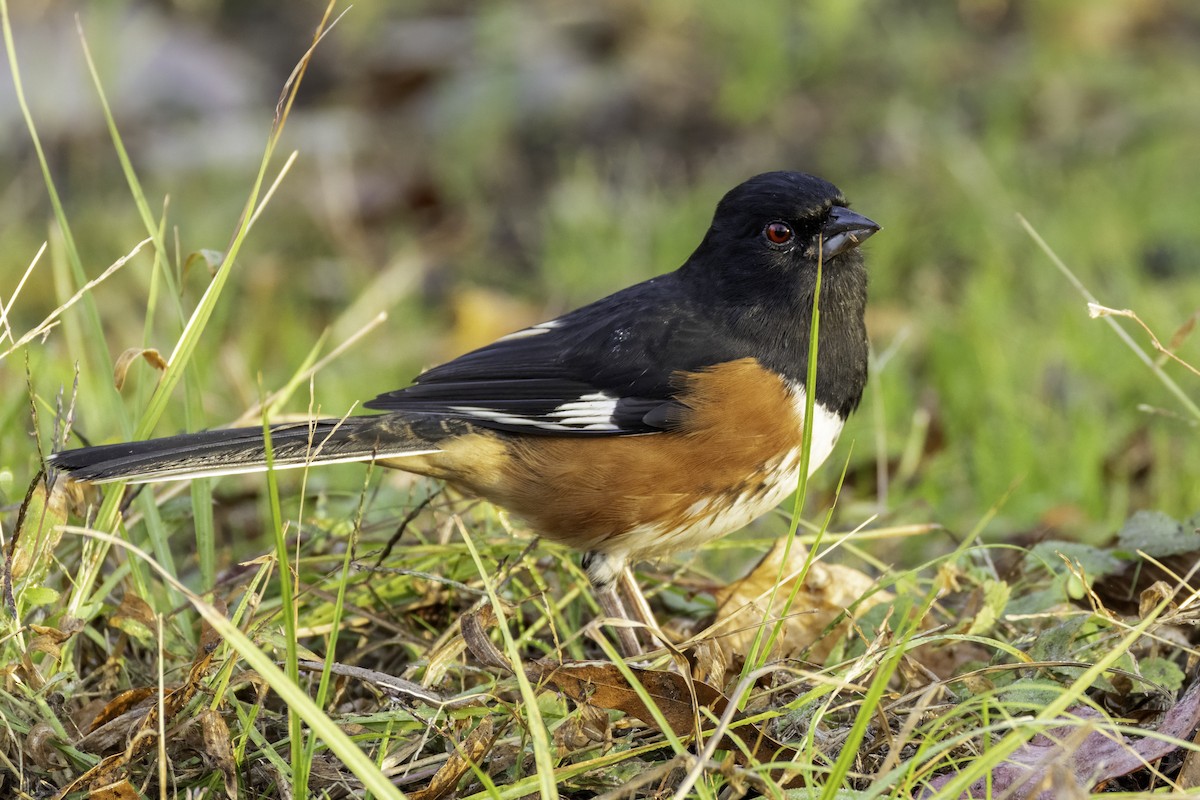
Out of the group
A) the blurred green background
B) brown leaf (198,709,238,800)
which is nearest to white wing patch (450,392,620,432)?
the blurred green background

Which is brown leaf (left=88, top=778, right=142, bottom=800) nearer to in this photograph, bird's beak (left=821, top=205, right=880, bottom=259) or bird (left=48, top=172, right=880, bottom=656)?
bird (left=48, top=172, right=880, bottom=656)

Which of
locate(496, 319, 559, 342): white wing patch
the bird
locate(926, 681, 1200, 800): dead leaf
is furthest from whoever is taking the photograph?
locate(496, 319, 559, 342): white wing patch

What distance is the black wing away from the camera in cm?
266

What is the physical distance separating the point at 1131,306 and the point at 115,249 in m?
3.63

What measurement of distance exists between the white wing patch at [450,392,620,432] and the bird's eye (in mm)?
462

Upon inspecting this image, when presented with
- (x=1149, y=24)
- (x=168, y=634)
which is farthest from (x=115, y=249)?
(x=1149, y=24)

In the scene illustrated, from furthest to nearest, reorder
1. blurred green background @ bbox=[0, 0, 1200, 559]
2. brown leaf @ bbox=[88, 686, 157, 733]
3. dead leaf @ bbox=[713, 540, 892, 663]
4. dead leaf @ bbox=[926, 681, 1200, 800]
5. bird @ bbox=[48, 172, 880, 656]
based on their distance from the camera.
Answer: blurred green background @ bbox=[0, 0, 1200, 559] → bird @ bbox=[48, 172, 880, 656] → dead leaf @ bbox=[713, 540, 892, 663] → brown leaf @ bbox=[88, 686, 157, 733] → dead leaf @ bbox=[926, 681, 1200, 800]

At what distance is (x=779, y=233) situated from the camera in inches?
109

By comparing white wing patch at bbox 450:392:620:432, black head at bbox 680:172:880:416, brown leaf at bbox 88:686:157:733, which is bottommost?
brown leaf at bbox 88:686:157:733

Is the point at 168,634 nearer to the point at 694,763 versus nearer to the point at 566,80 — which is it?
the point at 694,763

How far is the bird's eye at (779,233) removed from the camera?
276cm

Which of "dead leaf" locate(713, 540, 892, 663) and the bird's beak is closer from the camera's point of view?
"dead leaf" locate(713, 540, 892, 663)

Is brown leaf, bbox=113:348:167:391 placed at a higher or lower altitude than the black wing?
higher

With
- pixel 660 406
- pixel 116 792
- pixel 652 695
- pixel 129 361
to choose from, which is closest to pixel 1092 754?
pixel 652 695
